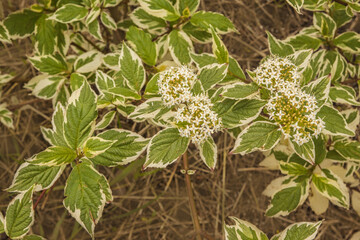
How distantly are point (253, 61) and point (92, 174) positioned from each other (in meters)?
2.09

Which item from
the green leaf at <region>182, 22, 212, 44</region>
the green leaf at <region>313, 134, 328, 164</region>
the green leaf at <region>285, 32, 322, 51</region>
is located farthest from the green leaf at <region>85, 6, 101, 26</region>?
the green leaf at <region>313, 134, 328, 164</region>

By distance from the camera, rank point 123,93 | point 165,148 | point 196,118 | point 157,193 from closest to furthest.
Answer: point 196,118 → point 165,148 → point 123,93 → point 157,193

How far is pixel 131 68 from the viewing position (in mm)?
1820

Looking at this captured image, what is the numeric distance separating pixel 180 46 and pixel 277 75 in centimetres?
74

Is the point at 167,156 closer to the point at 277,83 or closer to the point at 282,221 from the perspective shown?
the point at 277,83

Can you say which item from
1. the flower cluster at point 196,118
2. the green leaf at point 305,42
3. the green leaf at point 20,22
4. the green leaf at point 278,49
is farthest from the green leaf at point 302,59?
the green leaf at point 20,22

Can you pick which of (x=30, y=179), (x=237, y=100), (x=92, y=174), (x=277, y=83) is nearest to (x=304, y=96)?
(x=277, y=83)

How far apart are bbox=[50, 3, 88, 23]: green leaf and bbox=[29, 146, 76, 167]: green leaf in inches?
33.9

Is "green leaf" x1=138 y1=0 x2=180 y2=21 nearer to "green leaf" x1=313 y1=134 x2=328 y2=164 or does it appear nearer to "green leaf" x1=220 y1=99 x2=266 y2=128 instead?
"green leaf" x1=220 y1=99 x2=266 y2=128

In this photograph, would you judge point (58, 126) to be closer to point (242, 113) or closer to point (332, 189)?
point (242, 113)

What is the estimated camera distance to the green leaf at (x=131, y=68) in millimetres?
1805

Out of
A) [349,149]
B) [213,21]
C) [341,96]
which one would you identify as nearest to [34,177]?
[213,21]

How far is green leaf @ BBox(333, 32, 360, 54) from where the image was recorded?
2.21 m

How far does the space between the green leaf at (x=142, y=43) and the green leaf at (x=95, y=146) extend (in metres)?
0.67
